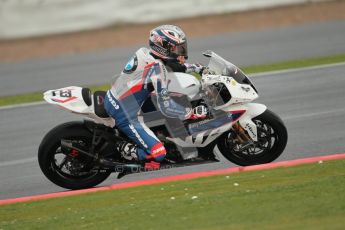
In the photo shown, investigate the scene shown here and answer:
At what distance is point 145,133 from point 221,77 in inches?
40.5

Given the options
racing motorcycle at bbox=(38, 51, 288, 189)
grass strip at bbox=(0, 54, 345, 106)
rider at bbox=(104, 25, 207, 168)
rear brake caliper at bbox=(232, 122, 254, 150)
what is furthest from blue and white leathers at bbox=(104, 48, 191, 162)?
grass strip at bbox=(0, 54, 345, 106)

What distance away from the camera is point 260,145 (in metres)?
9.14

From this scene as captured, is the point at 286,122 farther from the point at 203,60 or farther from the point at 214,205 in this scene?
the point at 203,60

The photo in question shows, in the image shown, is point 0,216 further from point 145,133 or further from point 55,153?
point 145,133

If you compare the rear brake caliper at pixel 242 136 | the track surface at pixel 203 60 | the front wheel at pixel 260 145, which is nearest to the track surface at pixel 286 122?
the front wheel at pixel 260 145

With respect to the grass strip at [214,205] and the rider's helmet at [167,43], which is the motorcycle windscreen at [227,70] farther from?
the grass strip at [214,205]

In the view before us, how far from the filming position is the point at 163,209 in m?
7.33

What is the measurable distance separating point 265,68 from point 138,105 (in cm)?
672

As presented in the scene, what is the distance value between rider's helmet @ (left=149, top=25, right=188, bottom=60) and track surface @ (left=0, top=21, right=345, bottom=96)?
686cm

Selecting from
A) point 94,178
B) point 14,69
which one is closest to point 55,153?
point 94,178

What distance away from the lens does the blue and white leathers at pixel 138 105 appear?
8922 millimetres

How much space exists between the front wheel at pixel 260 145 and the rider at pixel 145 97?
1.50ft

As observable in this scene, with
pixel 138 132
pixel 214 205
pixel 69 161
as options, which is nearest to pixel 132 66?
pixel 138 132

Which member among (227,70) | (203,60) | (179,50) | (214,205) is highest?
(179,50)
